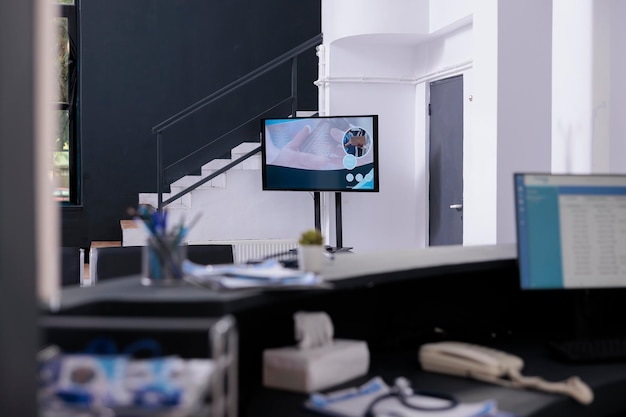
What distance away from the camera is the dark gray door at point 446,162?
662cm

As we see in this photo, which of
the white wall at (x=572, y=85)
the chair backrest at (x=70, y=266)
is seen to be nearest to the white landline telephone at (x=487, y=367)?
the chair backrest at (x=70, y=266)

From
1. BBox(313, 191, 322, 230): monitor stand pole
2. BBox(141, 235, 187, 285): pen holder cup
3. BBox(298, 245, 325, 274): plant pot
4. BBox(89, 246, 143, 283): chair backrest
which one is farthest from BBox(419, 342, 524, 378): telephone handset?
BBox(313, 191, 322, 230): monitor stand pole

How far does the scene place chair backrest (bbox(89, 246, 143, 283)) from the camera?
3107 millimetres

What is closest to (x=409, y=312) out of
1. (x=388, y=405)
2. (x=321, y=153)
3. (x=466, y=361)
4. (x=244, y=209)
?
(x=466, y=361)

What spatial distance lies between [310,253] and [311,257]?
0.04ft

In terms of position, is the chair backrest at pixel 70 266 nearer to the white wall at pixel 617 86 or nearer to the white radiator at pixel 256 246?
the white wall at pixel 617 86

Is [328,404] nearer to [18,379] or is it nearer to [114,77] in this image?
[18,379]

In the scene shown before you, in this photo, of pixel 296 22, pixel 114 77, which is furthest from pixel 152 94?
pixel 296 22

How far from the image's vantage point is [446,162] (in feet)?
22.5

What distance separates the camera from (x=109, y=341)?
1.42 m

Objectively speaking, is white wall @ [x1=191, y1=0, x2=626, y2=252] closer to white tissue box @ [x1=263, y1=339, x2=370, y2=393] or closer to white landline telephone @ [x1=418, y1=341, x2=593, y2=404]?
white landline telephone @ [x1=418, y1=341, x2=593, y2=404]

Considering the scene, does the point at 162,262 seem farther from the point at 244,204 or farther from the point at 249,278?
the point at 244,204

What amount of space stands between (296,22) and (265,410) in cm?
799

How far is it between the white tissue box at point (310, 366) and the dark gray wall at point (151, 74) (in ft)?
22.9
